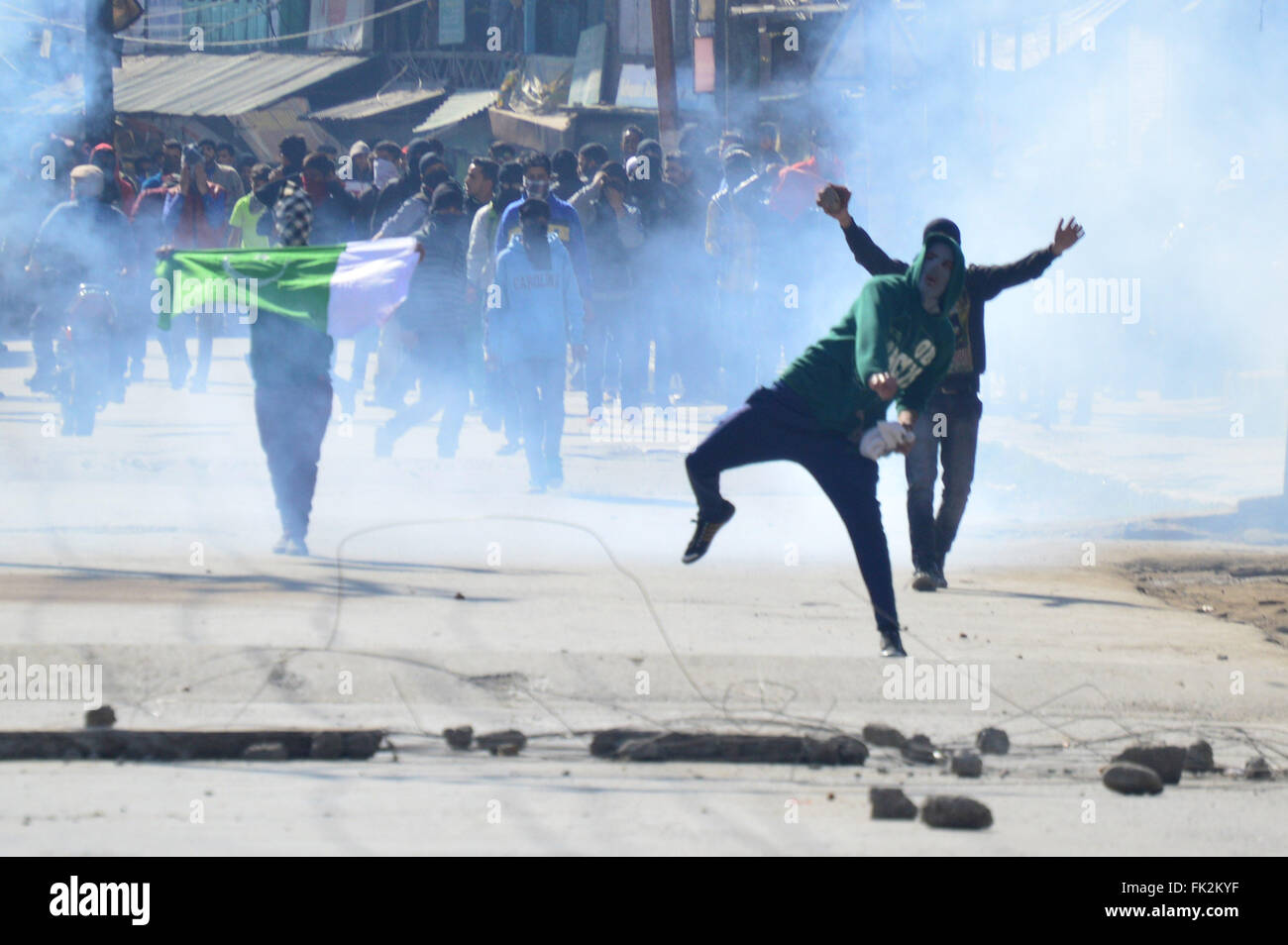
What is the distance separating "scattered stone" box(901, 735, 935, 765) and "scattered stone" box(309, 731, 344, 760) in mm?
1681

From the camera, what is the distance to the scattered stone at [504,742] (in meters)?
5.09

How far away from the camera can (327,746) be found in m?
5.00

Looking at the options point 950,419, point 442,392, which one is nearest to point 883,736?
point 950,419

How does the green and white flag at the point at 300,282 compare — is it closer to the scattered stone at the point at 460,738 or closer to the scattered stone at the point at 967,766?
the scattered stone at the point at 460,738

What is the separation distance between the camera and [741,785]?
15.9ft

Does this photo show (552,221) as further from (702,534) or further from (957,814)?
(957,814)

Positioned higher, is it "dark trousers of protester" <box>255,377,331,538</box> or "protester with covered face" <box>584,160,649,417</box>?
"protester with covered face" <box>584,160,649,417</box>

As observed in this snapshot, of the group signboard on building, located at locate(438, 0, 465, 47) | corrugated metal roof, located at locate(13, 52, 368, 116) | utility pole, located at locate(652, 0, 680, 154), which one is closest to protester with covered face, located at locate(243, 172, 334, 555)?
utility pole, located at locate(652, 0, 680, 154)

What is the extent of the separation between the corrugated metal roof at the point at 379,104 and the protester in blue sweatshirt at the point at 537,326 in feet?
68.0

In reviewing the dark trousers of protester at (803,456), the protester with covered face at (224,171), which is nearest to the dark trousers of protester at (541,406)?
the dark trousers of protester at (803,456)

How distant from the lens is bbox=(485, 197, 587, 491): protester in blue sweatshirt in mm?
9625

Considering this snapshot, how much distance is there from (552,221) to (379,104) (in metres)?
21.5

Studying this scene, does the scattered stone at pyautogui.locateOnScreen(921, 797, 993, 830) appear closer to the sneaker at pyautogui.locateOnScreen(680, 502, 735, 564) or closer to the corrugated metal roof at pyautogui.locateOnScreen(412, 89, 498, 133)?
the sneaker at pyautogui.locateOnScreen(680, 502, 735, 564)
